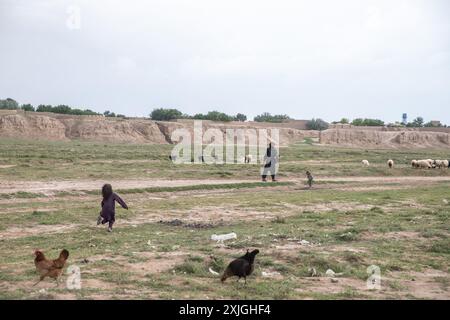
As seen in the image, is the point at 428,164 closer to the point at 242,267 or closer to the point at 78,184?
the point at 78,184

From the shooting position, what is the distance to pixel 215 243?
458 inches

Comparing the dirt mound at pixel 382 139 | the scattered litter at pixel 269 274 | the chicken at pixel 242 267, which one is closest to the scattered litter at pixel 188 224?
the scattered litter at pixel 269 274

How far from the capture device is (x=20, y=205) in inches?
734

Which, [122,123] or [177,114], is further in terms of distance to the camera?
[177,114]

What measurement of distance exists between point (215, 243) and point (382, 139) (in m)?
88.4

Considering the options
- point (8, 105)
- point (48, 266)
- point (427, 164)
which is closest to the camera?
point (48, 266)

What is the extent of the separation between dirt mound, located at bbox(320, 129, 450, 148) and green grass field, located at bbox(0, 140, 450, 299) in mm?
64720

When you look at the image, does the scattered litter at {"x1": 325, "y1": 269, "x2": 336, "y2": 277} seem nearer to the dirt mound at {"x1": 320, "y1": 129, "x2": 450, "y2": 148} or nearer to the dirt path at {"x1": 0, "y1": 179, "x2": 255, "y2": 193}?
the dirt path at {"x1": 0, "y1": 179, "x2": 255, "y2": 193}

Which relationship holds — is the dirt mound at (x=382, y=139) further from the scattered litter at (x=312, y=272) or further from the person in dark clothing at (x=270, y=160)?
the scattered litter at (x=312, y=272)

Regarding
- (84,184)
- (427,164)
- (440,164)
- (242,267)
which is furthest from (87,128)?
(242,267)
